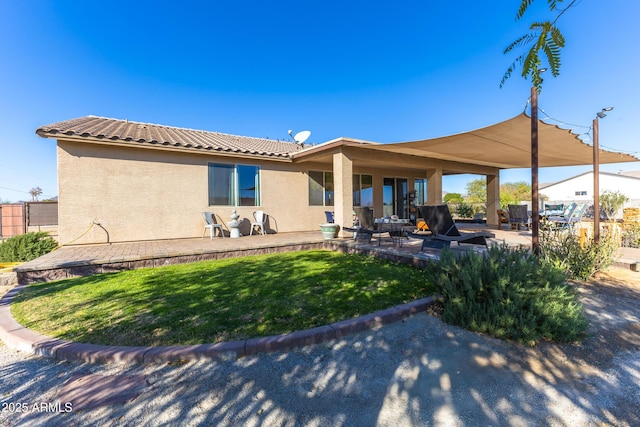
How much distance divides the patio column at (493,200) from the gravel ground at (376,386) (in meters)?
13.3

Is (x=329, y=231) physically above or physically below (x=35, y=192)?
below

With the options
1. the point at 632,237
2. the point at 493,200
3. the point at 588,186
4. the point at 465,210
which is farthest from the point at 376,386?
the point at 588,186

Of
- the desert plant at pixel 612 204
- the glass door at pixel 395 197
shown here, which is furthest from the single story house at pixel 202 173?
the desert plant at pixel 612 204

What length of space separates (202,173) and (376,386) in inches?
373

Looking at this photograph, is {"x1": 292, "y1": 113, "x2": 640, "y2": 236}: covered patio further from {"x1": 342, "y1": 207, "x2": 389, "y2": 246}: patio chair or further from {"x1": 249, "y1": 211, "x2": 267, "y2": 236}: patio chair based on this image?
{"x1": 249, "y1": 211, "x2": 267, "y2": 236}: patio chair

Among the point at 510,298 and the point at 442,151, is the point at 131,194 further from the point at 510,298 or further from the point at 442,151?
the point at 442,151

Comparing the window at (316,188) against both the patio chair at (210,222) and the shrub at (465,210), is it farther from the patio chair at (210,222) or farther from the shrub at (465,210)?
the shrub at (465,210)

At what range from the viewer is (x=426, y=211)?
7137 mm

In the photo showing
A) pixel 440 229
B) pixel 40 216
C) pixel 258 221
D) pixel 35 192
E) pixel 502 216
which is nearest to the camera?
pixel 440 229

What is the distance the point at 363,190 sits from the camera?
14445mm

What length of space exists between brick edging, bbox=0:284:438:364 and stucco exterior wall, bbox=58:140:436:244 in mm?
5934

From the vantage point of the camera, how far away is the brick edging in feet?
8.80

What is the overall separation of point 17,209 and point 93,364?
18464mm

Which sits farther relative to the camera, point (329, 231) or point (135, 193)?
point (329, 231)
